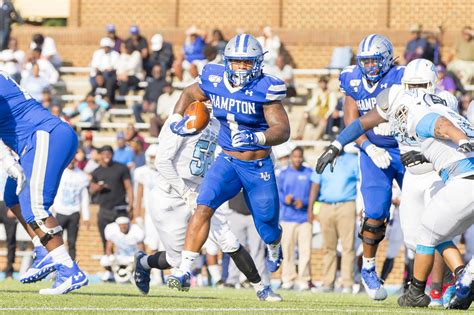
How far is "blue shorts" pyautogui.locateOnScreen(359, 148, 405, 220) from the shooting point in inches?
435

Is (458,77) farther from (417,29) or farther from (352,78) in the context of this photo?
(352,78)

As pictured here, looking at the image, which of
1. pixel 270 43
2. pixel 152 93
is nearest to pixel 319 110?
pixel 270 43

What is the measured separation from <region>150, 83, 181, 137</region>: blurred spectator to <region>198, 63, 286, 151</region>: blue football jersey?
1024 cm

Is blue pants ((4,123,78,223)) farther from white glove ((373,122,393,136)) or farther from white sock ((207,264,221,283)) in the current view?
white sock ((207,264,221,283))

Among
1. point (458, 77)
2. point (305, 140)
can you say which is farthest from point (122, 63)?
point (458, 77)

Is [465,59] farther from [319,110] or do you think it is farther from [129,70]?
[129,70]

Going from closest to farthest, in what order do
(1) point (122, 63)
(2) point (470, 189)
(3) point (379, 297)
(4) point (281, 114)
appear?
1. (2) point (470, 189)
2. (4) point (281, 114)
3. (3) point (379, 297)
4. (1) point (122, 63)

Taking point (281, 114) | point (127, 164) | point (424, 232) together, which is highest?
point (281, 114)

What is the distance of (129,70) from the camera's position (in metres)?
23.1

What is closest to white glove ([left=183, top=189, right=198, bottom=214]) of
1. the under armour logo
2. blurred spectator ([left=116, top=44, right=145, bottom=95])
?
the under armour logo

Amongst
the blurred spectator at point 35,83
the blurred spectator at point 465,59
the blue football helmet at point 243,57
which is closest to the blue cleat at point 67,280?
the blue football helmet at point 243,57

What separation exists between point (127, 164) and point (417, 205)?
9.54 meters

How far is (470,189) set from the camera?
9.25 m

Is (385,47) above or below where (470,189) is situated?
above
